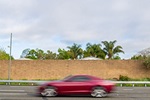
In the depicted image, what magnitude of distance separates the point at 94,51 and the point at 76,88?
5031 centimetres

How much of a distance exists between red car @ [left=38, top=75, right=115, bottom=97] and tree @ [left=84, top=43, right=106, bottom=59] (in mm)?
47833

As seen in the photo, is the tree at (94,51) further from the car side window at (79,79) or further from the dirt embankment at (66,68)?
the car side window at (79,79)

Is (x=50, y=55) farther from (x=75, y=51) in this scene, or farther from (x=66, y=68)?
(x=66, y=68)

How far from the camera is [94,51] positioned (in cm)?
6588

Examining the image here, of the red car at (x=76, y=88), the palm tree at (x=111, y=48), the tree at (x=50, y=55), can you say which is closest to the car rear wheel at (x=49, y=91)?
the red car at (x=76, y=88)

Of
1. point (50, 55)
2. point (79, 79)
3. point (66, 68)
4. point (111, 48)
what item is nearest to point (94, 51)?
point (111, 48)

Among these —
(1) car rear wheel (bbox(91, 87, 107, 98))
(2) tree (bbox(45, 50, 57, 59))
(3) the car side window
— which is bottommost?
(1) car rear wheel (bbox(91, 87, 107, 98))

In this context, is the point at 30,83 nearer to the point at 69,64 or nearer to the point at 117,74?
the point at 69,64

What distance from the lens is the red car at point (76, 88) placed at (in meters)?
15.7

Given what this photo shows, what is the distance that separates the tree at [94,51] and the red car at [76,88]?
47.8m

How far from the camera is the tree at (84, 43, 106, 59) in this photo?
2521 inches

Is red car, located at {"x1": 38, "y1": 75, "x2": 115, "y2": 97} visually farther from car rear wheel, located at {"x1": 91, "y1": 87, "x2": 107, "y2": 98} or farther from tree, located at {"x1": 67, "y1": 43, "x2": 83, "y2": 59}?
tree, located at {"x1": 67, "y1": 43, "x2": 83, "y2": 59}

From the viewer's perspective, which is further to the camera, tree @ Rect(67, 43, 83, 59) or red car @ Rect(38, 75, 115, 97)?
tree @ Rect(67, 43, 83, 59)

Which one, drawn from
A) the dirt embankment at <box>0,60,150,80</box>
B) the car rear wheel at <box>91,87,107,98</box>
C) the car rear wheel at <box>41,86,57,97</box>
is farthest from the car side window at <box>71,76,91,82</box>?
the dirt embankment at <box>0,60,150,80</box>
